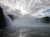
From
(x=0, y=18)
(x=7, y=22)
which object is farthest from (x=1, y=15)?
(x=7, y=22)

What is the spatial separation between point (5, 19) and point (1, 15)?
4.67m

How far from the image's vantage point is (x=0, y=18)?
6862cm

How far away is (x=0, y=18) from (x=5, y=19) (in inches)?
158

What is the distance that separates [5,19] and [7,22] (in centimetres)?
283

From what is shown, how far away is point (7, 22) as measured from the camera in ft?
237

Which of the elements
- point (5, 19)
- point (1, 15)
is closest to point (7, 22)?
point (5, 19)

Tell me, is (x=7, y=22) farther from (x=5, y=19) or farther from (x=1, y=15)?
(x=1, y=15)

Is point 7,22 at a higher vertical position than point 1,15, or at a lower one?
lower

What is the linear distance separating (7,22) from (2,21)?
175 inches

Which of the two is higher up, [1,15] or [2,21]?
[1,15]

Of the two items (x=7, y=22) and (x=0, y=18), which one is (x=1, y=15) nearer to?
(x=0, y=18)

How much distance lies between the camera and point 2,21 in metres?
69.0
